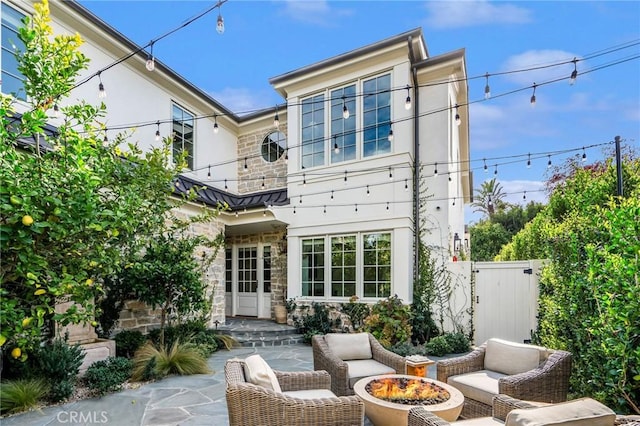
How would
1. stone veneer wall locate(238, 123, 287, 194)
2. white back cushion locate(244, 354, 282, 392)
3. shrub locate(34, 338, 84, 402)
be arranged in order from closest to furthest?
white back cushion locate(244, 354, 282, 392), shrub locate(34, 338, 84, 402), stone veneer wall locate(238, 123, 287, 194)

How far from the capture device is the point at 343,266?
8.71 m

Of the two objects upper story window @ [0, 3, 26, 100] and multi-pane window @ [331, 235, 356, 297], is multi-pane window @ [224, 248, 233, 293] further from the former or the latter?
upper story window @ [0, 3, 26, 100]

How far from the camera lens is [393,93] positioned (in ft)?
26.9

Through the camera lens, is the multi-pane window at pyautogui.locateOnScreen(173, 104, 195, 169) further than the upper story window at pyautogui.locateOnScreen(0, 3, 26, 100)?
Yes

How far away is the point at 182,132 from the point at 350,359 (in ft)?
24.1

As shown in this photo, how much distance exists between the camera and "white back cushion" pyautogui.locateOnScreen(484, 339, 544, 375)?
4172 millimetres

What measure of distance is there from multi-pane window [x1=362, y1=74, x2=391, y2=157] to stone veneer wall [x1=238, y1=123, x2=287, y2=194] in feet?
9.18

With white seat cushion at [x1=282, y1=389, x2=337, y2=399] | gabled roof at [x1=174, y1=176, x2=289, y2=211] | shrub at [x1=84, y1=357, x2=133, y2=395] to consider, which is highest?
gabled roof at [x1=174, y1=176, x2=289, y2=211]

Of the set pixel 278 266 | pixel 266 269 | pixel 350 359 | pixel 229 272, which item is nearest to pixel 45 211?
pixel 350 359

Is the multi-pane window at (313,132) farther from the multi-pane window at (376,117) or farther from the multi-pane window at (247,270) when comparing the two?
the multi-pane window at (247,270)

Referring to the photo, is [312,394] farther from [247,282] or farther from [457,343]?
[247,282]

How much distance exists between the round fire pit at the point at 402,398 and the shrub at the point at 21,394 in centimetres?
388

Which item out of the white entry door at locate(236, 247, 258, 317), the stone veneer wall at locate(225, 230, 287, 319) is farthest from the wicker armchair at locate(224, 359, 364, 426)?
the white entry door at locate(236, 247, 258, 317)

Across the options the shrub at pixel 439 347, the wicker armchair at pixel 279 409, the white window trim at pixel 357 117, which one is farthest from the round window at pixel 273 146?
the wicker armchair at pixel 279 409
